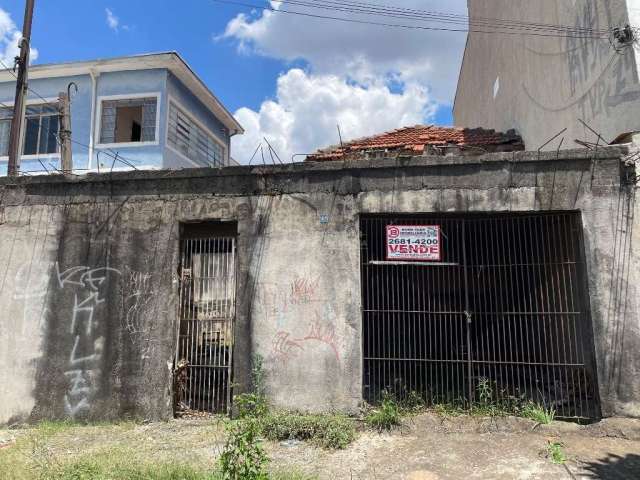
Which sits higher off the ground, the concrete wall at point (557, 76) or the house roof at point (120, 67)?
the house roof at point (120, 67)

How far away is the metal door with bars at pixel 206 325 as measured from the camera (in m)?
6.20

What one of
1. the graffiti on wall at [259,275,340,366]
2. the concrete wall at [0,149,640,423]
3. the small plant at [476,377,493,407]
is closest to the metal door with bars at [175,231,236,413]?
the concrete wall at [0,149,640,423]

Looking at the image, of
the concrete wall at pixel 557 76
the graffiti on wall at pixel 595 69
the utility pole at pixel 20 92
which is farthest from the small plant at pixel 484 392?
the utility pole at pixel 20 92

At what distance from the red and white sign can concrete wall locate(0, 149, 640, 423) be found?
278 millimetres

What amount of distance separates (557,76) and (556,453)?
6983 mm

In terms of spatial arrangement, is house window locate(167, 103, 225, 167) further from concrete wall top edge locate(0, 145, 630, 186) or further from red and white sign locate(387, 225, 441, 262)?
red and white sign locate(387, 225, 441, 262)

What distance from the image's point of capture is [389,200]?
19.7ft

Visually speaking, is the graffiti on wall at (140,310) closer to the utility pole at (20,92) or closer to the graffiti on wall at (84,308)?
the graffiti on wall at (84,308)

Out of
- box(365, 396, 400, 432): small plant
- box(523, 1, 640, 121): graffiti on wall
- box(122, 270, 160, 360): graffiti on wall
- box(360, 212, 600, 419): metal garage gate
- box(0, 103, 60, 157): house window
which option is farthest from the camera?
box(0, 103, 60, 157): house window

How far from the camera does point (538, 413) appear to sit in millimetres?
5422

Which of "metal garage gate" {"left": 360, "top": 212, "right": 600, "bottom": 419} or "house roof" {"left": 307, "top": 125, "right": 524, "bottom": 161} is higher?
"house roof" {"left": 307, "top": 125, "right": 524, "bottom": 161}

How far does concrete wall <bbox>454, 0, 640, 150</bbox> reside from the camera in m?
6.40

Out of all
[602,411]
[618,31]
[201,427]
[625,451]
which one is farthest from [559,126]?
[201,427]

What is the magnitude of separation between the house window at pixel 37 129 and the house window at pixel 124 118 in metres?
1.51
